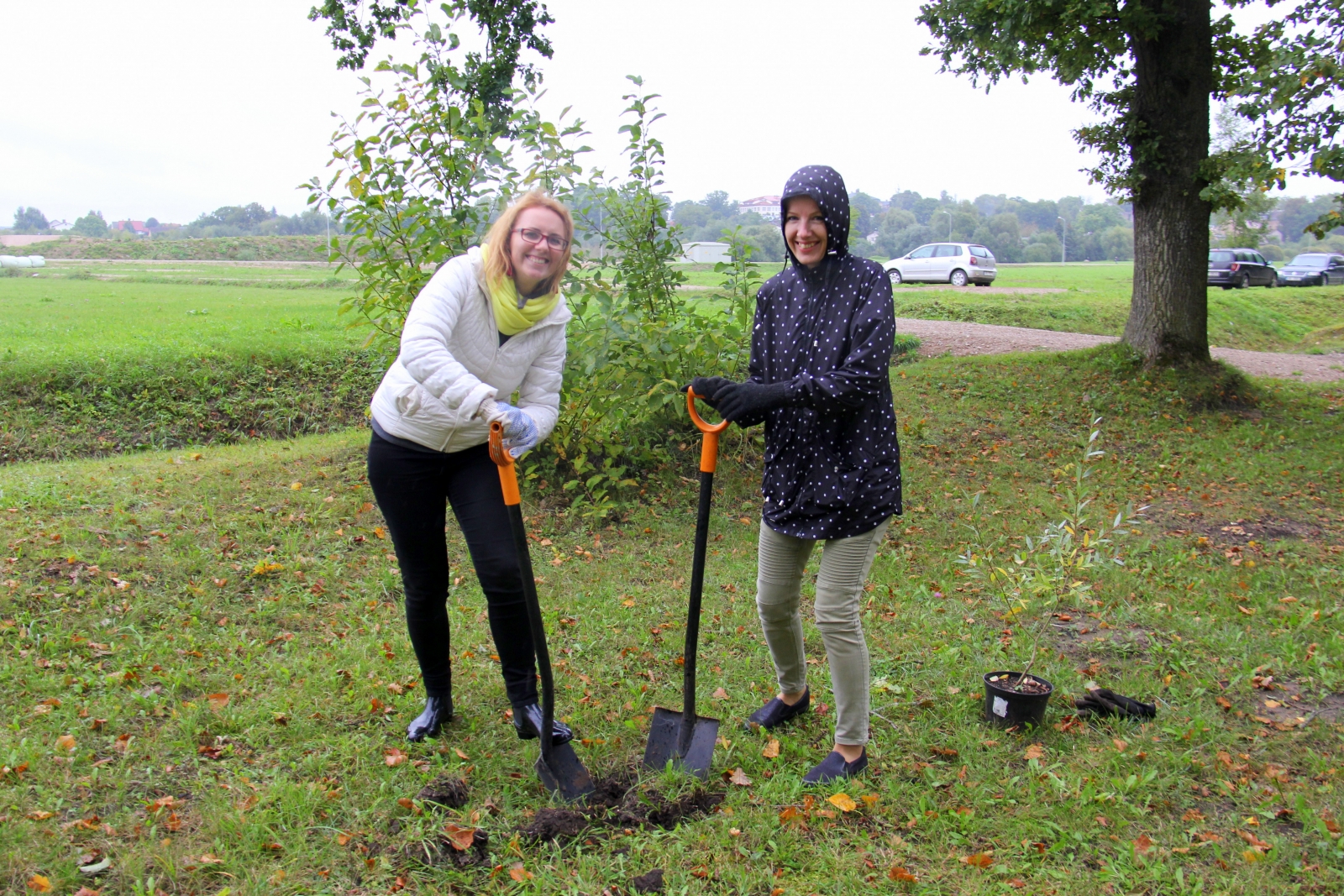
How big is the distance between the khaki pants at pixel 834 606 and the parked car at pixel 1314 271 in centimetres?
3164

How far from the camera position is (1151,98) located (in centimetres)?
879

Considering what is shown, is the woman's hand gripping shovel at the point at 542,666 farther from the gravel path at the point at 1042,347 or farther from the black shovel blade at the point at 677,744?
the gravel path at the point at 1042,347

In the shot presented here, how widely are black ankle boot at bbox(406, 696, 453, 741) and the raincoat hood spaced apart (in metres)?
2.22

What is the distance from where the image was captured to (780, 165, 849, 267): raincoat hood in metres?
2.91

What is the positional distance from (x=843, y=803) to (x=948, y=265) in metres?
23.5

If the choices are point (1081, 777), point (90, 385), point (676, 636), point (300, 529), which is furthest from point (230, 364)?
point (1081, 777)

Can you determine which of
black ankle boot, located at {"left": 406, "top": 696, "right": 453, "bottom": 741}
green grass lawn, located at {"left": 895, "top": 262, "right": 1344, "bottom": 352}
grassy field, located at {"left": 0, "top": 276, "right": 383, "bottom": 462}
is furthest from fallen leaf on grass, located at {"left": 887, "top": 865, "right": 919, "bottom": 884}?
green grass lawn, located at {"left": 895, "top": 262, "right": 1344, "bottom": 352}

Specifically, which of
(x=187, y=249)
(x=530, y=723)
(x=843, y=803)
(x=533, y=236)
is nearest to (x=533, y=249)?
(x=533, y=236)

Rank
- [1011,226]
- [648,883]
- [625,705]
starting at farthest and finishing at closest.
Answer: [1011,226] → [625,705] → [648,883]

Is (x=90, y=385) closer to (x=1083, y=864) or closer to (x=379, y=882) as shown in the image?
(x=379, y=882)

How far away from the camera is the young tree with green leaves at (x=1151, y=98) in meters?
8.37

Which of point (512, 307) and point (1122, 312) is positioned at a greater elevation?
point (1122, 312)

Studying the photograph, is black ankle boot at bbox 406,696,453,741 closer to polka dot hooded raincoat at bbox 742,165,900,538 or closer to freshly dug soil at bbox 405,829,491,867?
freshly dug soil at bbox 405,829,491,867

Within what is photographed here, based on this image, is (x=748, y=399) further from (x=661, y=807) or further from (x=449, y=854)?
(x=449, y=854)
